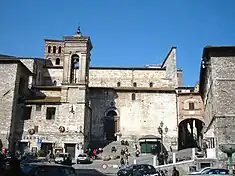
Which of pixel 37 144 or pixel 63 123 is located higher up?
pixel 63 123

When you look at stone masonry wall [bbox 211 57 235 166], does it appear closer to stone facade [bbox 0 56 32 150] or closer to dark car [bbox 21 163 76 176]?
dark car [bbox 21 163 76 176]

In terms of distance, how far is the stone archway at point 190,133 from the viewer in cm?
4562

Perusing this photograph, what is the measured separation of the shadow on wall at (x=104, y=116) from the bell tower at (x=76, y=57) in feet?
14.4

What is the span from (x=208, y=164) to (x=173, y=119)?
1610 centimetres

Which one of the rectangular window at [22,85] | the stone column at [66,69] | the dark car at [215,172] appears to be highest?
the stone column at [66,69]

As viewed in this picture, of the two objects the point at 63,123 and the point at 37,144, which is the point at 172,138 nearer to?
the point at 63,123

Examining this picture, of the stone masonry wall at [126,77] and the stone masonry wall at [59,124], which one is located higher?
the stone masonry wall at [126,77]

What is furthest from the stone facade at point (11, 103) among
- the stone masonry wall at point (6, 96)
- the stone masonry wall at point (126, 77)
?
the stone masonry wall at point (126, 77)

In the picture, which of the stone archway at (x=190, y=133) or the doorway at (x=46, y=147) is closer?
the doorway at (x=46, y=147)

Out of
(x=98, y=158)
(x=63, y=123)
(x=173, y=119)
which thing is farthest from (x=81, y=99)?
(x=173, y=119)

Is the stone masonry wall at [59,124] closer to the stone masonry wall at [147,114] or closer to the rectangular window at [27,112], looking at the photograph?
the rectangular window at [27,112]

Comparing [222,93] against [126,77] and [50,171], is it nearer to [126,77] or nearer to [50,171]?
[50,171]

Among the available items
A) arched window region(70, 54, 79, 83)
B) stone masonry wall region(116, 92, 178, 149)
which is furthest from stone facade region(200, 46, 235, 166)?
arched window region(70, 54, 79, 83)

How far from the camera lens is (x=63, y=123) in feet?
115
